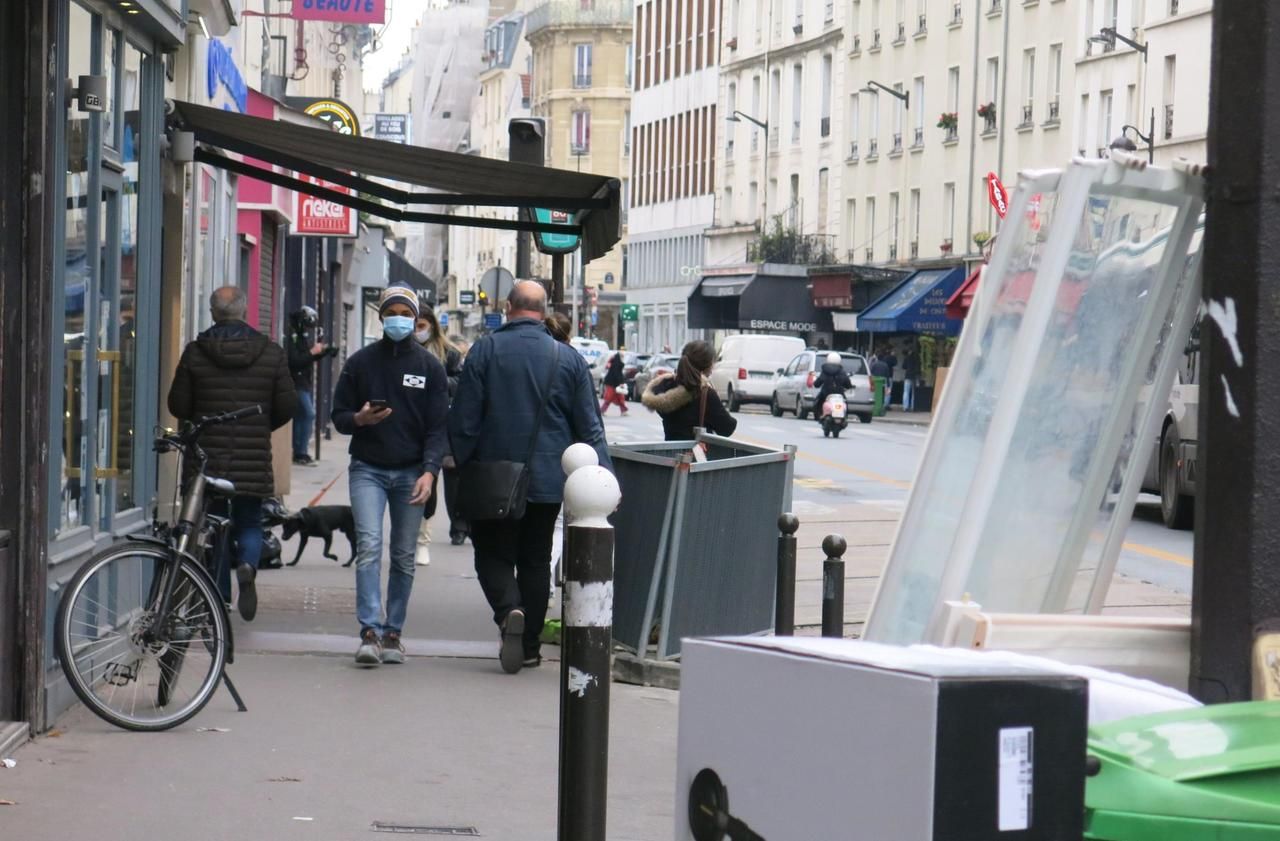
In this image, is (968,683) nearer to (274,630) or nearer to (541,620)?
(541,620)

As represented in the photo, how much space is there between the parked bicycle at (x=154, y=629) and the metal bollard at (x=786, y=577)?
2.35 metres

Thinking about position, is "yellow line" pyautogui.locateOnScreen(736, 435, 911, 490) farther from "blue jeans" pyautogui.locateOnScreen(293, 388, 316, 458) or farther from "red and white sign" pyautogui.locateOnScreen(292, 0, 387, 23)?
"red and white sign" pyautogui.locateOnScreen(292, 0, 387, 23)

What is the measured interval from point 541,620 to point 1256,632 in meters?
5.30

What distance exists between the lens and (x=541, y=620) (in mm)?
10078

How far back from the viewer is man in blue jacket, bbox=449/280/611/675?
9859 millimetres

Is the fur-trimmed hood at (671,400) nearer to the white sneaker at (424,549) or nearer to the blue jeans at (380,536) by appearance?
the white sneaker at (424,549)

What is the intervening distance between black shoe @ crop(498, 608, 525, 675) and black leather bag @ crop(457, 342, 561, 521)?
1.54ft

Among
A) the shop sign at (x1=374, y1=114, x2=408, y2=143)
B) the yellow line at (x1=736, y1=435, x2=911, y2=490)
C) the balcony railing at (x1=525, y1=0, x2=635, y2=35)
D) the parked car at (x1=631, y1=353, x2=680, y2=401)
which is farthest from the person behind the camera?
the balcony railing at (x1=525, y1=0, x2=635, y2=35)

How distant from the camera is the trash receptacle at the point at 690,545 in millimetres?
9898

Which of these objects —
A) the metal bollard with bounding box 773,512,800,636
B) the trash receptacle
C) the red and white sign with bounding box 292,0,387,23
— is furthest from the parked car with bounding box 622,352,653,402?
the metal bollard with bounding box 773,512,800,636

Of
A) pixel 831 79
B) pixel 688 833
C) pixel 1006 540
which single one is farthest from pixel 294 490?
pixel 831 79

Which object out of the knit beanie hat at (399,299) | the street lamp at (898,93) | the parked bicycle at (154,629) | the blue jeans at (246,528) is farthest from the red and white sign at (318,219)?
the street lamp at (898,93)

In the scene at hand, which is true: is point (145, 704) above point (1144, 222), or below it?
below

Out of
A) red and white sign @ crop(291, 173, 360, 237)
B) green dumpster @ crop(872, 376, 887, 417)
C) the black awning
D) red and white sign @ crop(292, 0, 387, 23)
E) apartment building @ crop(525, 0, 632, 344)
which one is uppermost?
apartment building @ crop(525, 0, 632, 344)
